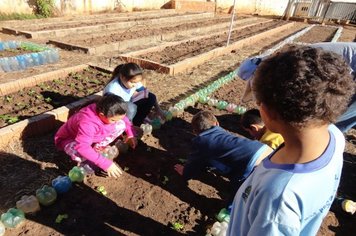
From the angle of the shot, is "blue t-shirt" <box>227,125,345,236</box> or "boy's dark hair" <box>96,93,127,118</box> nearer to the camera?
"blue t-shirt" <box>227,125,345,236</box>

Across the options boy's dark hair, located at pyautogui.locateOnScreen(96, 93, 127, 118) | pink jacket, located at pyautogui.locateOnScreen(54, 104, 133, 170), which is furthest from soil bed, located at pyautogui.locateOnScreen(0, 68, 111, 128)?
boy's dark hair, located at pyautogui.locateOnScreen(96, 93, 127, 118)

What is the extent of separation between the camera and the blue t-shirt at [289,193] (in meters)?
1.08

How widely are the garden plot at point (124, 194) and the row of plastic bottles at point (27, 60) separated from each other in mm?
2547

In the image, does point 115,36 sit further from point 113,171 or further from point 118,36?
point 113,171

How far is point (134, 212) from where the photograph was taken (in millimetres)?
2887

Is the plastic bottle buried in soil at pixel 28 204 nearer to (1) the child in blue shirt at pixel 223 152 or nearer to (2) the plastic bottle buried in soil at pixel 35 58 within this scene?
(1) the child in blue shirt at pixel 223 152

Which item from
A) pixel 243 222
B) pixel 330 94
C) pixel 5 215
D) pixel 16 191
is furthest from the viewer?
pixel 16 191

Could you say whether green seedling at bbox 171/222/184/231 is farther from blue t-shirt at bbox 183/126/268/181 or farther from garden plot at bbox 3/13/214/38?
garden plot at bbox 3/13/214/38

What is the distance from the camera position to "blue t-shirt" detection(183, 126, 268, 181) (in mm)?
2701

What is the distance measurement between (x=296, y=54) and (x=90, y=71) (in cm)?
541

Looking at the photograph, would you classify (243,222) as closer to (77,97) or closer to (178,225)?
(178,225)

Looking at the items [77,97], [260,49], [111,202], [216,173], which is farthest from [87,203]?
[260,49]

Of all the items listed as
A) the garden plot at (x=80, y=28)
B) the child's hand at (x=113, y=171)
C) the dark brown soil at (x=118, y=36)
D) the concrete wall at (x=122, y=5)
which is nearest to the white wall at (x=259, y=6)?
the concrete wall at (x=122, y=5)

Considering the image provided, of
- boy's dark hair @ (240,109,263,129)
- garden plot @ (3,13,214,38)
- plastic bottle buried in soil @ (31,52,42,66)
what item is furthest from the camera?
garden plot @ (3,13,214,38)
